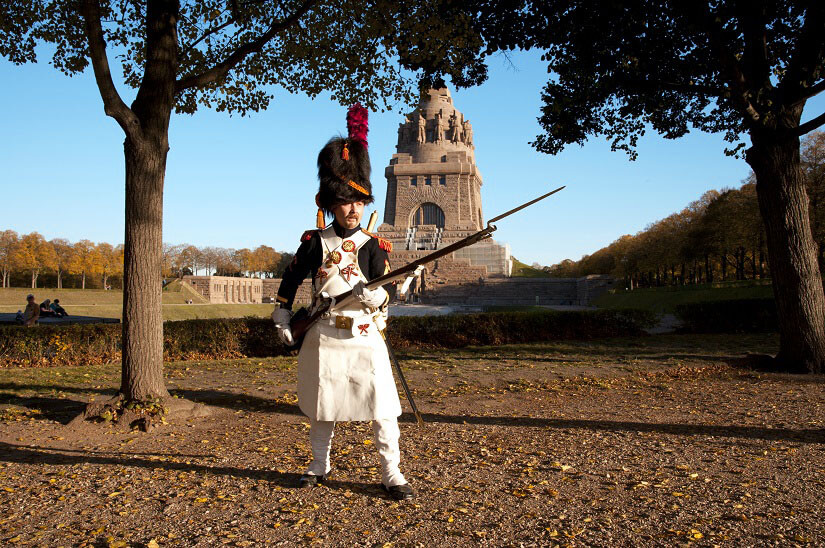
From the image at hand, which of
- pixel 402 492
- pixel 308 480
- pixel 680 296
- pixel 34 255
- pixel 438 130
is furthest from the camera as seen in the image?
pixel 438 130

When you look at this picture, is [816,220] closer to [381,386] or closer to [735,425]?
[735,425]

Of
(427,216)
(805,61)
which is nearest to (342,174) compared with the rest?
(805,61)

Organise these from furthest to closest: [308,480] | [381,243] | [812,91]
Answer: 1. [812,91]
2. [381,243]
3. [308,480]

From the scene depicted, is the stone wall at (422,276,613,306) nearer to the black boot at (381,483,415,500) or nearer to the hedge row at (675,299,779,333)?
the hedge row at (675,299,779,333)

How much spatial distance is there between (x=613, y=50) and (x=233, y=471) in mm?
10810

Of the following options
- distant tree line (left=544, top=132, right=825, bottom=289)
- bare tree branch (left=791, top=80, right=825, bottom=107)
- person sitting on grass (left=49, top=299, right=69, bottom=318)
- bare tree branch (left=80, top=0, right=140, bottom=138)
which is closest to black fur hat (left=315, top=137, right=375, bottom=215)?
bare tree branch (left=80, top=0, right=140, bottom=138)

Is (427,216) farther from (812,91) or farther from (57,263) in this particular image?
(812,91)

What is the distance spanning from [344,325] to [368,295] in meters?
0.31

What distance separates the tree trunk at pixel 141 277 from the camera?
6445 mm

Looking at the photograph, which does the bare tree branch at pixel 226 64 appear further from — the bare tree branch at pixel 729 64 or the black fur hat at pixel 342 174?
the bare tree branch at pixel 729 64

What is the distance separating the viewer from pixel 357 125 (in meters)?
4.48

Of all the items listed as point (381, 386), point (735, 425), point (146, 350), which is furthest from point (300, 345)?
point (735, 425)

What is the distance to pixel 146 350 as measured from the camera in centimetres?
651

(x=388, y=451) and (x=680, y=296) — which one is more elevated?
(x=680, y=296)
